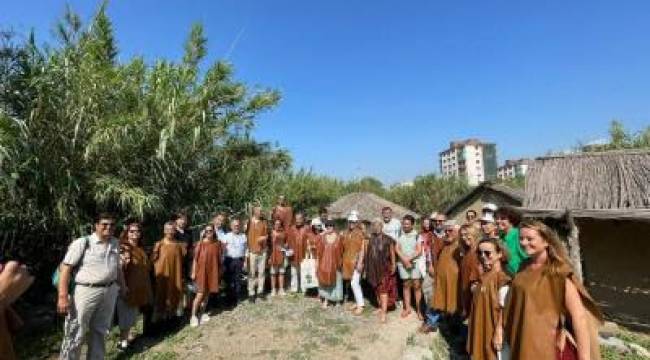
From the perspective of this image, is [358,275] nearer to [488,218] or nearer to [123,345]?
[488,218]

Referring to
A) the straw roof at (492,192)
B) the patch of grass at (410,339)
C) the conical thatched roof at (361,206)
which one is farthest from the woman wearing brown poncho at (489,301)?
the straw roof at (492,192)

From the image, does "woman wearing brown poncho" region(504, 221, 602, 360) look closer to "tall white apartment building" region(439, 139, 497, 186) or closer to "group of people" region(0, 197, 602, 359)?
"group of people" region(0, 197, 602, 359)

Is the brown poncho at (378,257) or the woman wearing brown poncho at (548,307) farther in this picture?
the brown poncho at (378,257)

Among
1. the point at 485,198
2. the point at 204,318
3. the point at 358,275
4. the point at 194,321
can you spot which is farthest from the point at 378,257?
the point at 485,198

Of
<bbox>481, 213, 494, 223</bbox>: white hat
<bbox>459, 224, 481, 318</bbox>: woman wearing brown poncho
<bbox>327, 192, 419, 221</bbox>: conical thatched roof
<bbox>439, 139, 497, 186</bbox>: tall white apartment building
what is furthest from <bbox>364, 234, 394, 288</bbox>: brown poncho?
<bbox>439, 139, 497, 186</bbox>: tall white apartment building

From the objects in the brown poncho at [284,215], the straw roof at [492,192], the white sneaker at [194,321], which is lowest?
the white sneaker at [194,321]

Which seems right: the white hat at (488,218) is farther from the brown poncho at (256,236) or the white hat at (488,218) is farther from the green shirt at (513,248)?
the brown poncho at (256,236)

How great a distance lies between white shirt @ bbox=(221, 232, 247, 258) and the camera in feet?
28.6

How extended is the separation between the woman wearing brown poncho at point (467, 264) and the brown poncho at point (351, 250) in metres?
2.48

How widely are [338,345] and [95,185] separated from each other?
545 centimetres

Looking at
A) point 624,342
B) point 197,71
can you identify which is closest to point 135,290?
point 197,71

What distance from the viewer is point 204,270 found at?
788 cm

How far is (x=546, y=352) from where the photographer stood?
10.0ft

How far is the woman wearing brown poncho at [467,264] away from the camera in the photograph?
5859mm
